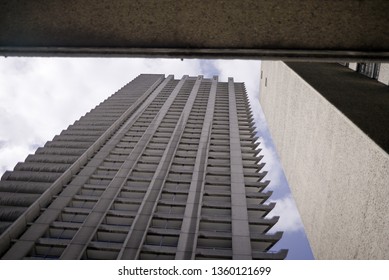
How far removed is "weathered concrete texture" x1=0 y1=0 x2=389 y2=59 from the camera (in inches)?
145

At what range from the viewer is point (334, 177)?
32.6 ft

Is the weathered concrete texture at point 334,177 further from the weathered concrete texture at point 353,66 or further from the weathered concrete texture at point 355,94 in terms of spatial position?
the weathered concrete texture at point 353,66

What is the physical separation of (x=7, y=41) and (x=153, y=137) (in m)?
31.8

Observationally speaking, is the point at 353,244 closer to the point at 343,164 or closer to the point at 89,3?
the point at 343,164

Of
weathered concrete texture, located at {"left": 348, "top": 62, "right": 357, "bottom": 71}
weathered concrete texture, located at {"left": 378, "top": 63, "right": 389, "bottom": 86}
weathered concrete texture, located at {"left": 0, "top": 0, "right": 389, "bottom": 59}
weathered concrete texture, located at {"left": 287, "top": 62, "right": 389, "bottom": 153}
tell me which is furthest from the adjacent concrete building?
weathered concrete texture, located at {"left": 0, "top": 0, "right": 389, "bottom": 59}

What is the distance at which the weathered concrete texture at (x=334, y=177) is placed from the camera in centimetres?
687

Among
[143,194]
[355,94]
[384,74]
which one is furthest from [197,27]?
[143,194]

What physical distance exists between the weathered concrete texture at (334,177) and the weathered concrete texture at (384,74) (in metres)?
2.74

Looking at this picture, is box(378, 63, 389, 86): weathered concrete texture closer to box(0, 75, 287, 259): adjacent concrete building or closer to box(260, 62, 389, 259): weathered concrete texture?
box(260, 62, 389, 259): weathered concrete texture

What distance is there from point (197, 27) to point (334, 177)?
310 inches

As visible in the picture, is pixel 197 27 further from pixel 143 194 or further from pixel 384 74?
pixel 143 194

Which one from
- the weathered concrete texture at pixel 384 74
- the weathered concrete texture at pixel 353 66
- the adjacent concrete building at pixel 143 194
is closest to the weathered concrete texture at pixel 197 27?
the weathered concrete texture at pixel 384 74

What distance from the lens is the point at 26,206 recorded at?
2261 centimetres

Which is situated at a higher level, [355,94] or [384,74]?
[384,74]
